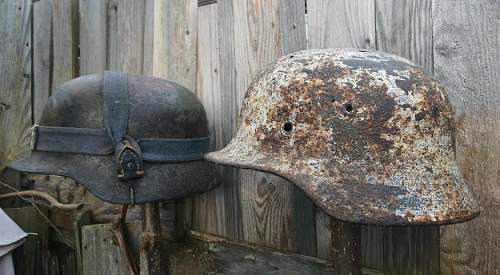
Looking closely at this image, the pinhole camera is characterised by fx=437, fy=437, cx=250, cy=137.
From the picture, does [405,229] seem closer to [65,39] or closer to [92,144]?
[92,144]

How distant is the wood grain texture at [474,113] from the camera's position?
1412 mm

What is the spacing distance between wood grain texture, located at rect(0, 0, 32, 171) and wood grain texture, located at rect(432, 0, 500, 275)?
259 centimetres

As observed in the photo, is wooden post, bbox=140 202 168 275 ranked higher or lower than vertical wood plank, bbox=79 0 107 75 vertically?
lower

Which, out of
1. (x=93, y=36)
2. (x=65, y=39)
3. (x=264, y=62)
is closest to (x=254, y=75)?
(x=264, y=62)

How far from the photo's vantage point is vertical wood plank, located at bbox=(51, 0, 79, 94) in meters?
2.70

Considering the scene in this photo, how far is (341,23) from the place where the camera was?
5.69 ft

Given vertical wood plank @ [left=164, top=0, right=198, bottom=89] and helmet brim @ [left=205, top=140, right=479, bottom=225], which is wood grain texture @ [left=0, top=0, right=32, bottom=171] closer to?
vertical wood plank @ [left=164, top=0, right=198, bottom=89]

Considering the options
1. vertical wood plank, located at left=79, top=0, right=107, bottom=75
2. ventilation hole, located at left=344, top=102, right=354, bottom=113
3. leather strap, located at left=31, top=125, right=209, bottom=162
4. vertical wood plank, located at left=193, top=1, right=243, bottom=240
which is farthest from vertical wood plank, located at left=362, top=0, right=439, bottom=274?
vertical wood plank, located at left=79, top=0, right=107, bottom=75

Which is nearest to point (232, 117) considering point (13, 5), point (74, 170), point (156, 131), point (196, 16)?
point (156, 131)

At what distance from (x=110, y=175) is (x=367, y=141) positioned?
991mm

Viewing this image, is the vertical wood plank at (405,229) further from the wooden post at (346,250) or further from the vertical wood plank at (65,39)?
the vertical wood plank at (65,39)

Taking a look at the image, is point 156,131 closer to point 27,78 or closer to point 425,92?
point 425,92

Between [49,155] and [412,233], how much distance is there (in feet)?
4.66

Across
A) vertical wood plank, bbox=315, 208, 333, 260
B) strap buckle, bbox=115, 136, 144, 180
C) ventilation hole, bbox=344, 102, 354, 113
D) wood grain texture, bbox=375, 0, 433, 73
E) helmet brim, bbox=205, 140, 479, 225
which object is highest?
wood grain texture, bbox=375, 0, 433, 73
